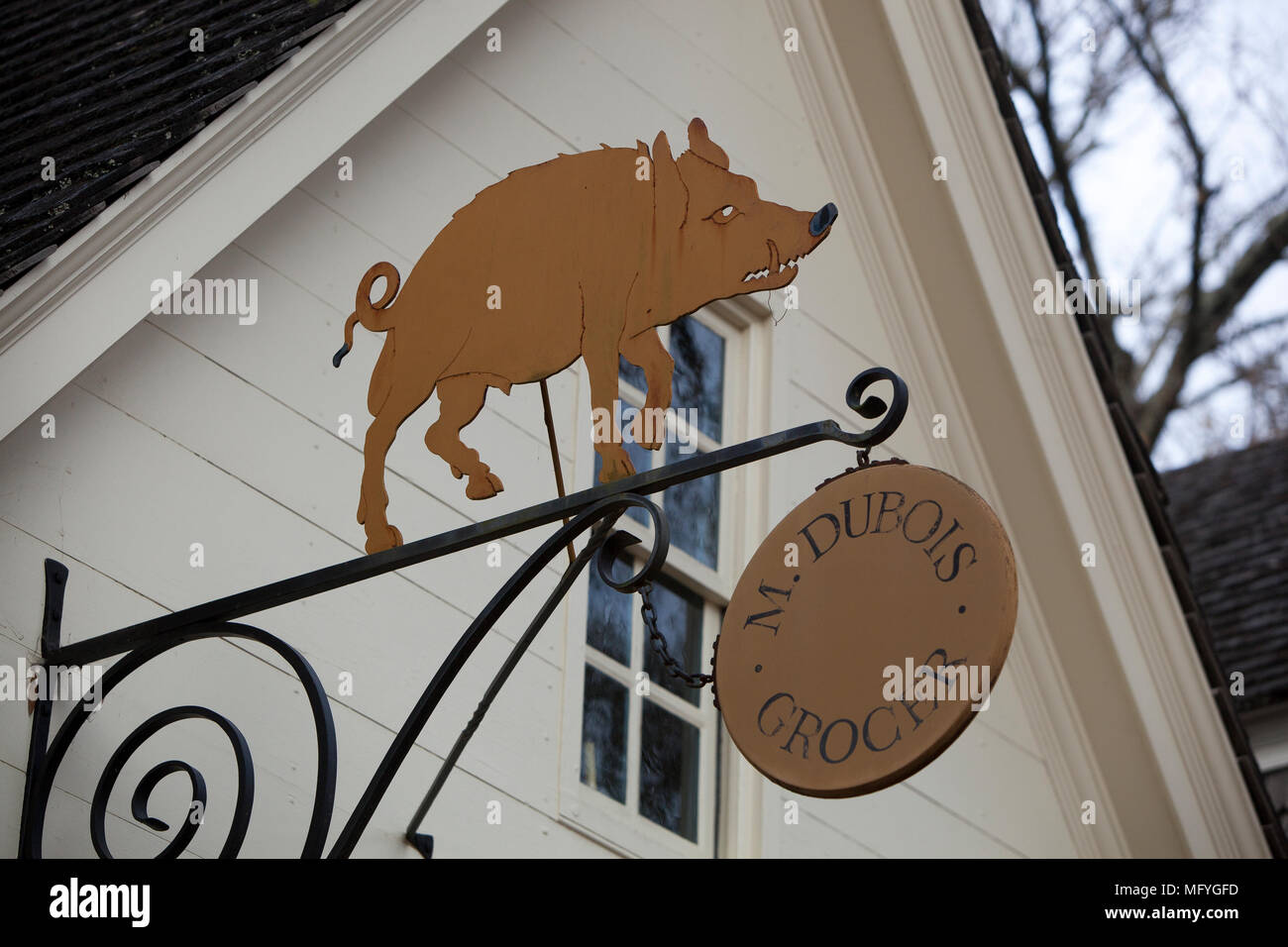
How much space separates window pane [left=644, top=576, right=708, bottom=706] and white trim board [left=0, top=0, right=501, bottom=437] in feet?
5.96

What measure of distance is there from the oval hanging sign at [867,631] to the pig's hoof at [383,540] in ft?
2.61

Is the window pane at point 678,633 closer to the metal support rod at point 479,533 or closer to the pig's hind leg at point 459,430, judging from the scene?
the pig's hind leg at point 459,430

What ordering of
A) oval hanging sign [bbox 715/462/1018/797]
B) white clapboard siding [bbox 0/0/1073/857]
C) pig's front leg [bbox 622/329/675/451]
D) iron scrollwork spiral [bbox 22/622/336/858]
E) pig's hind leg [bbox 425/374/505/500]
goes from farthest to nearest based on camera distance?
white clapboard siding [bbox 0/0/1073/857]
pig's hind leg [bbox 425/374/505/500]
pig's front leg [bbox 622/329/675/451]
iron scrollwork spiral [bbox 22/622/336/858]
oval hanging sign [bbox 715/462/1018/797]

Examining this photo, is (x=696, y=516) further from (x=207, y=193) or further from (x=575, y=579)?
(x=207, y=193)

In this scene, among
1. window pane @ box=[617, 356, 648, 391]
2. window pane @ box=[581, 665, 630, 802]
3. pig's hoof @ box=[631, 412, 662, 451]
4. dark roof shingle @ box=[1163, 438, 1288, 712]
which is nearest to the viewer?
pig's hoof @ box=[631, 412, 662, 451]

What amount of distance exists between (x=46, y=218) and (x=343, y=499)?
1.09 metres

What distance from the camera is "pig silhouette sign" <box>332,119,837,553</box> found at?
4.00m

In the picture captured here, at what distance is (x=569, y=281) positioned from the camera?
4109mm

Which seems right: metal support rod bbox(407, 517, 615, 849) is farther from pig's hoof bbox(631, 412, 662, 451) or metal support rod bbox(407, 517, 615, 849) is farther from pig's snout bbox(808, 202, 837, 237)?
pig's snout bbox(808, 202, 837, 237)

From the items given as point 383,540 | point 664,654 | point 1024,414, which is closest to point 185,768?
point 383,540

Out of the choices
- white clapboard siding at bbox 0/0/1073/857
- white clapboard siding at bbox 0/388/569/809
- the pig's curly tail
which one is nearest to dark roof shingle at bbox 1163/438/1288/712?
white clapboard siding at bbox 0/0/1073/857

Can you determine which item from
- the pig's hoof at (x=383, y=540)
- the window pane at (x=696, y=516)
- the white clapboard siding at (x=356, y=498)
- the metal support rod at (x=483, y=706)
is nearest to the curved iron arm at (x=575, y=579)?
the metal support rod at (x=483, y=706)

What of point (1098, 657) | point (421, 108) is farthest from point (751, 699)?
point (1098, 657)
